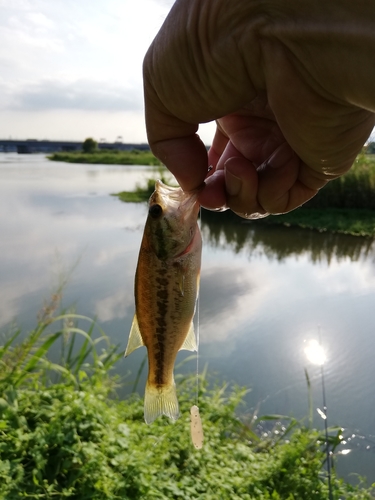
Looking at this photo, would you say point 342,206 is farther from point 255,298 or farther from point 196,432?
point 196,432

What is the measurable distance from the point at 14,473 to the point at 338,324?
4.43 meters

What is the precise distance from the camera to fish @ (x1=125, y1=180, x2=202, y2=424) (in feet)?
5.77

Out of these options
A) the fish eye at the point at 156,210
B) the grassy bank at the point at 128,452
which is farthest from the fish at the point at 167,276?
the grassy bank at the point at 128,452

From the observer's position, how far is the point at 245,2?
1.02m

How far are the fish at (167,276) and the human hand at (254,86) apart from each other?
16 centimetres

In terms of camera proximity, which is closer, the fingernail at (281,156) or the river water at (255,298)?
the fingernail at (281,156)

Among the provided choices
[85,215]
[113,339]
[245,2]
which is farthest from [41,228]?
[245,2]

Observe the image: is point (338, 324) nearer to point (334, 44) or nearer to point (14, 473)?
point (14, 473)

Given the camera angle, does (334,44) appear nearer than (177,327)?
Yes

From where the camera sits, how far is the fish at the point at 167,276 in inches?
69.2

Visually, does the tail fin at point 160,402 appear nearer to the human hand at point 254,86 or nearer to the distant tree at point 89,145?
the human hand at point 254,86

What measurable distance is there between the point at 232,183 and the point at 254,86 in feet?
1.67

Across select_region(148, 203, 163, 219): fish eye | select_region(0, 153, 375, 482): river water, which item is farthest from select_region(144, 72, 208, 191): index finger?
select_region(0, 153, 375, 482): river water

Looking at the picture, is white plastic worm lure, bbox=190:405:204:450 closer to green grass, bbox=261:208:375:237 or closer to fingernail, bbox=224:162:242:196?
fingernail, bbox=224:162:242:196
